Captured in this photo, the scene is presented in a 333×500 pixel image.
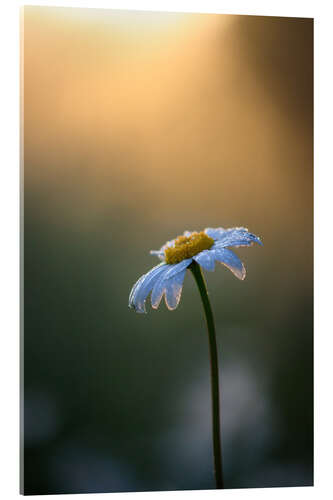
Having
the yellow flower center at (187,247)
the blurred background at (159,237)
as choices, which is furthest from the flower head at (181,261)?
the blurred background at (159,237)

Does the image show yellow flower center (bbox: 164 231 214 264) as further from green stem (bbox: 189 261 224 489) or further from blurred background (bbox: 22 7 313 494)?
blurred background (bbox: 22 7 313 494)

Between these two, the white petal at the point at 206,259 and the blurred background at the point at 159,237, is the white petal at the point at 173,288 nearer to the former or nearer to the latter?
the white petal at the point at 206,259

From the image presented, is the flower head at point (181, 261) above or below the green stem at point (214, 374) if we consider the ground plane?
above

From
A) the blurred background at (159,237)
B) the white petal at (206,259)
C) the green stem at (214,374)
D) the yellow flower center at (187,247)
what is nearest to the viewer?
the green stem at (214,374)

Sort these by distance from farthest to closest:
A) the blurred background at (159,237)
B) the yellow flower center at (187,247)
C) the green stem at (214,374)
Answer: the blurred background at (159,237) < the yellow flower center at (187,247) < the green stem at (214,374)

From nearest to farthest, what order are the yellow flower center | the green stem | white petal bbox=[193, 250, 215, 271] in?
1. the green stem
2. white petal bbox=[193, 250, 215, 271]
3. the yellow flower center

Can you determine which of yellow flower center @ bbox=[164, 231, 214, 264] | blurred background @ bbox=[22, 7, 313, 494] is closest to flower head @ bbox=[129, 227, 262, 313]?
yellow flower center @ bbox=[164, 231, 214, 264]

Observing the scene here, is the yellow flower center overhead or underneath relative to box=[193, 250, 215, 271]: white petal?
overhead
